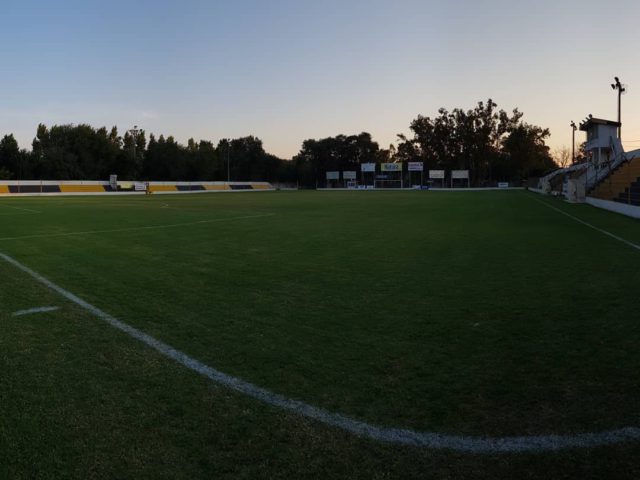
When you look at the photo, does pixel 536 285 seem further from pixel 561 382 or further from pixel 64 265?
pixel 64 265

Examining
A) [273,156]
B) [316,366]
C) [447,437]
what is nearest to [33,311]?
[316,366]

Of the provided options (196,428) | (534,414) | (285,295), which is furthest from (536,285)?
(196,428)

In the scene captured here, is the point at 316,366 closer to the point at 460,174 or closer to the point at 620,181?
the point at 620,181

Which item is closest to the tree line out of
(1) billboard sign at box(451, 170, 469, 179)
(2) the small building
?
(1) billboard sign at box(451, 170, 469, 179)

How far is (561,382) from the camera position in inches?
159

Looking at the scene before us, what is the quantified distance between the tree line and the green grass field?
8197 centimetres

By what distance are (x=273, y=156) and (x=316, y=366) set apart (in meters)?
126

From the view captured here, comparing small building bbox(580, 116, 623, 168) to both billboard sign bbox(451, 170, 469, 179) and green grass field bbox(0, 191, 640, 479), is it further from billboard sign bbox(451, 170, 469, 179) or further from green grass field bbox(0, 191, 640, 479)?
billboard sign bbox(451, 170, 469, 179)

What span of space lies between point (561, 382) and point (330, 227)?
14.2m

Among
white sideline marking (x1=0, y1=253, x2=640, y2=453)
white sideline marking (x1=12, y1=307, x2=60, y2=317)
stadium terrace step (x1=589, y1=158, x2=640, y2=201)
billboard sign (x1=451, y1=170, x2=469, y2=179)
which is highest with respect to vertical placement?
billboard sign (x1=451, y1=170, x2=469, y2=179)

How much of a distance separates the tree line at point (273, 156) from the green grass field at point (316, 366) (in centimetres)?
8197

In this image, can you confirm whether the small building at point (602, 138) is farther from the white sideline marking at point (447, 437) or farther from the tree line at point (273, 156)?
the tree line at point (273, 156)

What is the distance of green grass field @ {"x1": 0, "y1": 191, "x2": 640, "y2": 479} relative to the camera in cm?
300

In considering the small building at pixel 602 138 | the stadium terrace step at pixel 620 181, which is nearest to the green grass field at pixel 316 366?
the stadium terrace step at pixel 620 181
